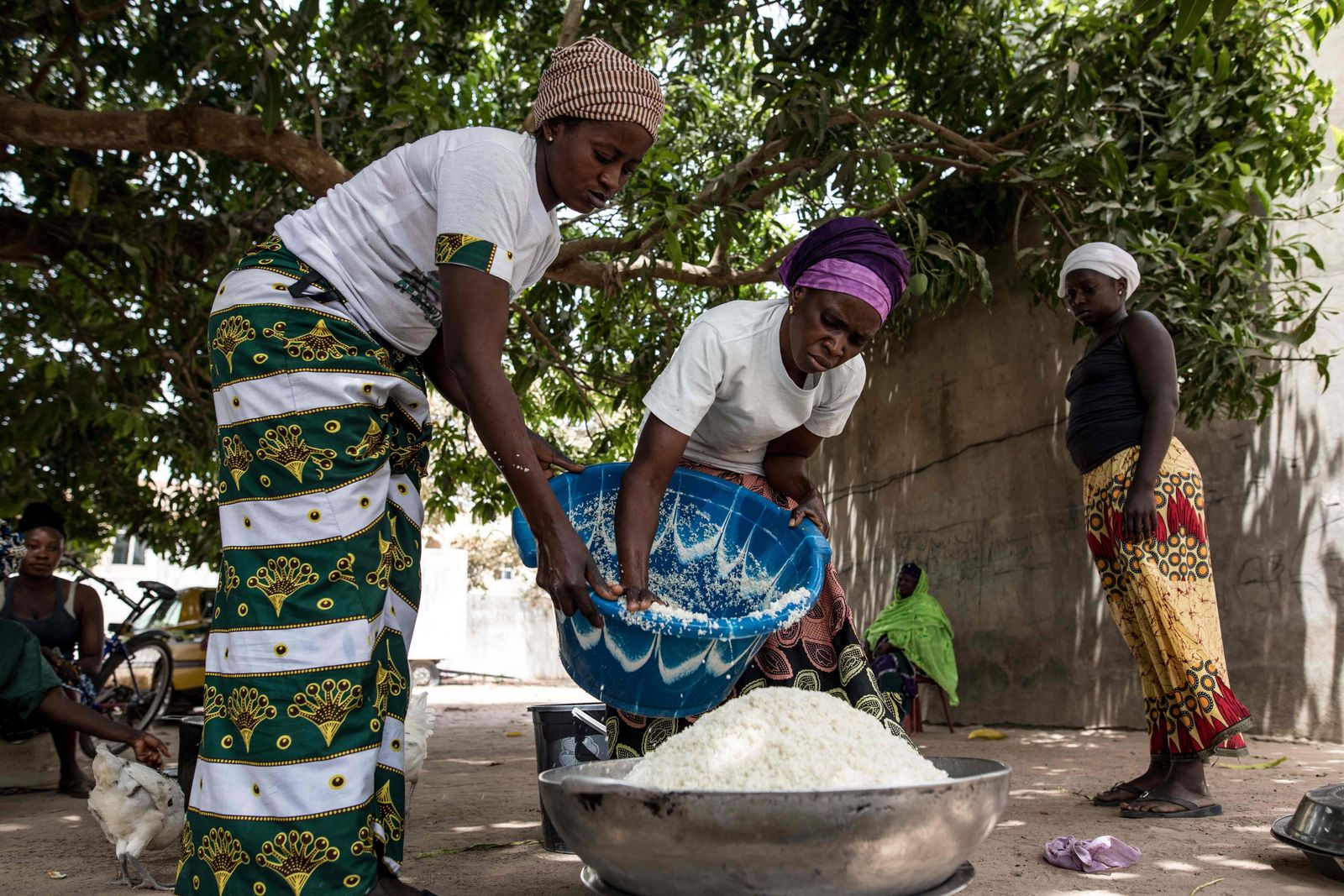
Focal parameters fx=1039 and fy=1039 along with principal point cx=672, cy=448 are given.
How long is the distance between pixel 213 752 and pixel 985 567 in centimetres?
574

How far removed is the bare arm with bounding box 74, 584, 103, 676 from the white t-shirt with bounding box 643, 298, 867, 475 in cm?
452

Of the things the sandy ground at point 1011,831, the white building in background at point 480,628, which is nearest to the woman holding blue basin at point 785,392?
the sandy ground at point 1011,831

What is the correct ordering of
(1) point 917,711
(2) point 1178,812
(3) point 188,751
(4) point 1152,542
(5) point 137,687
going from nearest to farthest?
(3) point 188,751 < (2) point 1178,812 < (4) point 1152,542 < (1) point 917,711 < (5) point 137,687

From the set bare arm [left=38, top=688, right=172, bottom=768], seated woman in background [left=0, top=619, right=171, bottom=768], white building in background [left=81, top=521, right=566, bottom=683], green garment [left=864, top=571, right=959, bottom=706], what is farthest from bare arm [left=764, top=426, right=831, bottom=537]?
white building in background [left=81, top=521, right=566, bottom=683]

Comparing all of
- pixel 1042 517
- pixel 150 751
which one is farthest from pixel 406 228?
pixel 1042 517

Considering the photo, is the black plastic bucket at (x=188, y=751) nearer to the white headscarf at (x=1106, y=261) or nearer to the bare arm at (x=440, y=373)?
the bare arm at (x=440, y=373)

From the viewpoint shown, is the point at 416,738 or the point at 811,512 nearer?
the point at 811,512

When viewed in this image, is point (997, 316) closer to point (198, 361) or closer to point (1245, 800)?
point (1245, 800)

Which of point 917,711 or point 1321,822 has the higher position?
point 1321,822

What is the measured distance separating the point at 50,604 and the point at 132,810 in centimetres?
318

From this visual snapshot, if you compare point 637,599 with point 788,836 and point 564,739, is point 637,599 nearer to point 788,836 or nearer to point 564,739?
point 788,836

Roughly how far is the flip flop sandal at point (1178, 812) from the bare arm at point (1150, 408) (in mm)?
823

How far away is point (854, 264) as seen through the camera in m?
2.16

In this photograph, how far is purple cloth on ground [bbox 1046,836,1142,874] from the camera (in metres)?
2.61
